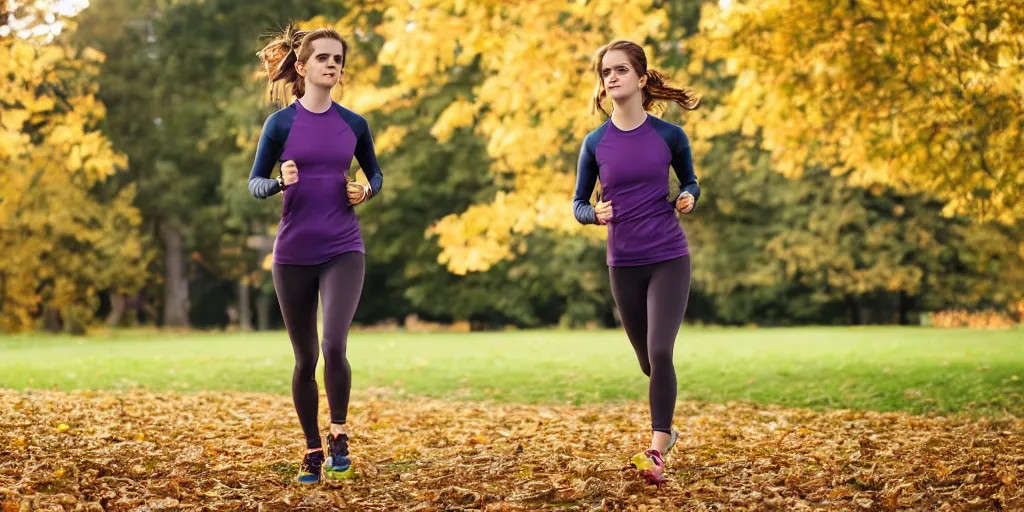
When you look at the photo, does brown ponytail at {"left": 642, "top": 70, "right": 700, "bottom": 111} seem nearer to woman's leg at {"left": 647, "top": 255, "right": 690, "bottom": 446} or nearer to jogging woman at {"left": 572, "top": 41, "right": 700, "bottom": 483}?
jogging woman at {"left": 572, "top": 41, "right": 700, "bottom": 483}

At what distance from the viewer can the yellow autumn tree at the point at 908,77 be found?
32.5ft

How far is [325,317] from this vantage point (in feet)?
18.9

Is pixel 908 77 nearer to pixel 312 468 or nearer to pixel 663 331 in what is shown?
pixel 663 331

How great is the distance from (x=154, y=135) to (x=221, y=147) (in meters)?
2.27

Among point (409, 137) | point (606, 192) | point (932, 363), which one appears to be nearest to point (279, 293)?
point (606, 192)

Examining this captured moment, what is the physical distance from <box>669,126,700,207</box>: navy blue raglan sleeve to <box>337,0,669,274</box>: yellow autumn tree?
4376 mm

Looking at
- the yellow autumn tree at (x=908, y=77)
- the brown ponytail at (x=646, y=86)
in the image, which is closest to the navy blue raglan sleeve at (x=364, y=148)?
the brown ponytail at (x=646, y=86)

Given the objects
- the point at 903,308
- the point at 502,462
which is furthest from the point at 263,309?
the point at 502,462

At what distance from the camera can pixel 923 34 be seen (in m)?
10.0

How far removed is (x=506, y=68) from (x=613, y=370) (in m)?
4.57

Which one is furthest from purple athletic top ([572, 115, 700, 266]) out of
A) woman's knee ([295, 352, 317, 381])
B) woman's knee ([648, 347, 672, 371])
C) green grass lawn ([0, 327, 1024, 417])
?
green grass lawn ([0, 327, 1024, 417])

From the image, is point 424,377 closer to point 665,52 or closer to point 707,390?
point 707,390

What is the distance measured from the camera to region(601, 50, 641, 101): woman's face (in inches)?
235

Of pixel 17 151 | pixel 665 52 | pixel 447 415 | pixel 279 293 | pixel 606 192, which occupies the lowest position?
pixel 447 415
